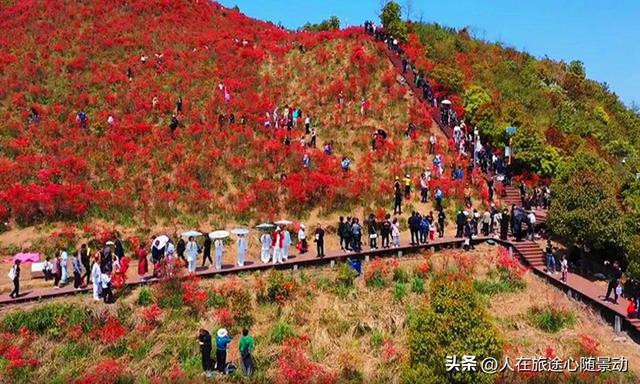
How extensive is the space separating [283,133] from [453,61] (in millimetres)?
16657

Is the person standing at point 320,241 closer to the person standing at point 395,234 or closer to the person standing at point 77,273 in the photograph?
the person standing at point 395,234

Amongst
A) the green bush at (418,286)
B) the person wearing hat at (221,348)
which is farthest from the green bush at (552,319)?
the person wearing hat at (221,348)

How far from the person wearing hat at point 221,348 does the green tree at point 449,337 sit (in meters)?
4.44

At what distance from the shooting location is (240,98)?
37219 mm

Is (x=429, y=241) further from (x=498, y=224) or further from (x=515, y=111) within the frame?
(x=515, y=111)

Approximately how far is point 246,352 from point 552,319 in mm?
9435

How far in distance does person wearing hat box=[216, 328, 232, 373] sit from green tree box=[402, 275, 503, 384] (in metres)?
4.44

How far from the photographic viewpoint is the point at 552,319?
1803 cm

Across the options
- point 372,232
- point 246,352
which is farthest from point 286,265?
point 246,352

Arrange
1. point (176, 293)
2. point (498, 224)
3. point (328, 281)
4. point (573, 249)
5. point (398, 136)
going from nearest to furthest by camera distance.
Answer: point (176, 293) → point (328, 281) → point (573, 249) → point (498, 224) → point (398, 136)

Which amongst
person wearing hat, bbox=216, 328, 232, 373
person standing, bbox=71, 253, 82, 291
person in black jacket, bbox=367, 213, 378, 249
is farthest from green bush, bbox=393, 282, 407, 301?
person standing, bbox=71, 253, 82, 291

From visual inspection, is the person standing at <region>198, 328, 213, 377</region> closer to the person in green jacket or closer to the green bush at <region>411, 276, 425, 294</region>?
the person in green jacket

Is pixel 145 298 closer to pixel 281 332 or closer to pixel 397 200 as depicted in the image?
pixel 281 332

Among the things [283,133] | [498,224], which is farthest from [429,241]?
[283,133]
